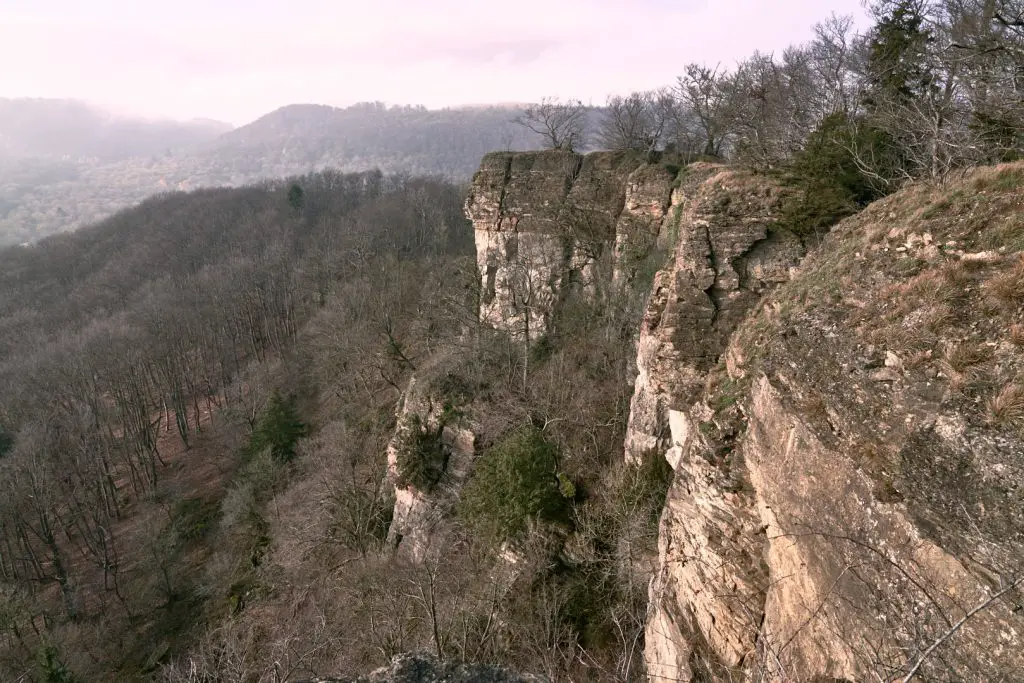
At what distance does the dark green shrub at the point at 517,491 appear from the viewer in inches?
545

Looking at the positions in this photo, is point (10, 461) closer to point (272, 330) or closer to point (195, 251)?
point (272, 330)

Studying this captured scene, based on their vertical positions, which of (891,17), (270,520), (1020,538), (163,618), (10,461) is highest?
(891,17)

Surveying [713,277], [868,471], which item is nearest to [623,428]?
[713,277]

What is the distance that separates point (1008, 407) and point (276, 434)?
29482 mm

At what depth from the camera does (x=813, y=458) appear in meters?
5.71

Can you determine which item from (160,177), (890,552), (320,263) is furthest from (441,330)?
(160,177)

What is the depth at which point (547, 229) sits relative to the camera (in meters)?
23.3

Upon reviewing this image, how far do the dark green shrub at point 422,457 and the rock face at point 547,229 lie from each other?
627cm

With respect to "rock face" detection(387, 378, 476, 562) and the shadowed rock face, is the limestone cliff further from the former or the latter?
"rock face" detection(387, 378, 476, 562)

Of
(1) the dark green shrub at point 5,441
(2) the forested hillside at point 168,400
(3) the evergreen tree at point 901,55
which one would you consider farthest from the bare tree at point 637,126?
(1) the dark green shrub at point 5,441

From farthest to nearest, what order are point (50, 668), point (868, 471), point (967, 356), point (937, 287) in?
point (50, 668), point (937, 287), point (967, 356), point (868, 471)

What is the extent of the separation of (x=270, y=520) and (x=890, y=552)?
84.1ft

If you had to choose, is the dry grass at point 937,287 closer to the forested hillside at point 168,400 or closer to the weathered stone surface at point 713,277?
the weathered stone surface at point 713,277

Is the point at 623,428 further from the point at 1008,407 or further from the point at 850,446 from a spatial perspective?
the point at 1008,407
